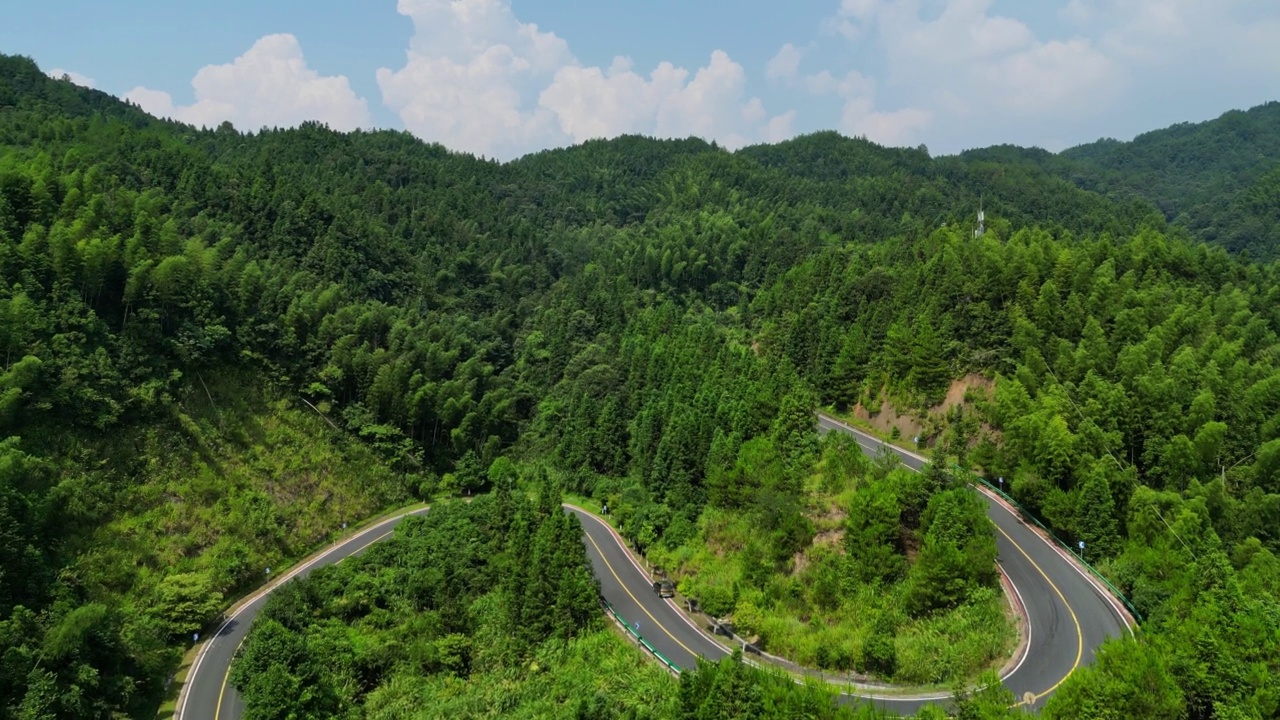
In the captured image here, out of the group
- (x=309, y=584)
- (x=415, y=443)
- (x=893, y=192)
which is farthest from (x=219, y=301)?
(x=893, y=192)

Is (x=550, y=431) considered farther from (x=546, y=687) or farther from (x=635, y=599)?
(x=546, y=687)

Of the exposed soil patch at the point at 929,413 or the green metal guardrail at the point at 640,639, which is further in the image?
the exposed soil patch at the point at 929,413

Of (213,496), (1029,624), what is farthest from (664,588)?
(213,496)

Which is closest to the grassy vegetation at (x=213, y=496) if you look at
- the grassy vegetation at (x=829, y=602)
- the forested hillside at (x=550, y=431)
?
the forested hillside at (x=550, y=431)

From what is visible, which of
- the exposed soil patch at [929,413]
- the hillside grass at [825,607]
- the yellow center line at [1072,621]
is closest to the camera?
the yellow center line at [1072,621]

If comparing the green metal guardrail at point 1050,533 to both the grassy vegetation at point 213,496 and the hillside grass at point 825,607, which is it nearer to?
the hillside grass at point 825,607

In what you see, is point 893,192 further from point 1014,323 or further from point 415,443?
point 415,443

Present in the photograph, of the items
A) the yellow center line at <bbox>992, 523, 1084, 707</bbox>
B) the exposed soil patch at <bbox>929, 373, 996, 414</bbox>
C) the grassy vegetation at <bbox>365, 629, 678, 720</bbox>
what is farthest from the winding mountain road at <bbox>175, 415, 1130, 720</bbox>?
the exposed soil patch at <bbox>929, 373, 996, 414</bbox>
